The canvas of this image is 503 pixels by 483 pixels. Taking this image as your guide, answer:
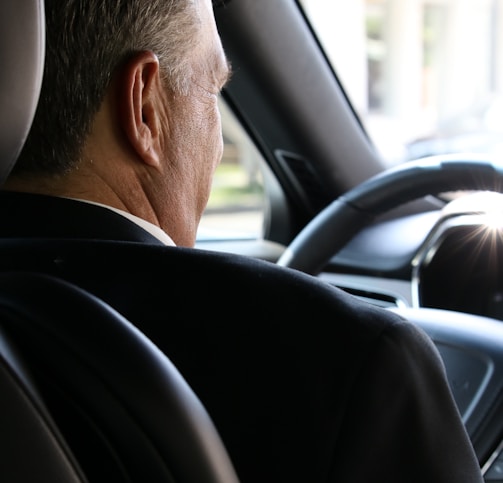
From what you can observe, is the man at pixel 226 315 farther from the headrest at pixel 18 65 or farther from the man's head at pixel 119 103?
the headrest at pixel 18 65

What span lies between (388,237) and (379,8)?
6.71m

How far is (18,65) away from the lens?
3.38ft

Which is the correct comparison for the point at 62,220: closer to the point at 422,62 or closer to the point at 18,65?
the point at 18,65

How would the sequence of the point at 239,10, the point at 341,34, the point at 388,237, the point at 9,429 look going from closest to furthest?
the point at 9,429 → the point at 239,10 → the point at 388,237 → the point at 341,34

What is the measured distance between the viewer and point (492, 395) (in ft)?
5.50

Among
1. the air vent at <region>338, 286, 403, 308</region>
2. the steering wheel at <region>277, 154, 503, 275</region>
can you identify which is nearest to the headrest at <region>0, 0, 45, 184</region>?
the steering wheel at <region>277, 154, 503, 275</region>

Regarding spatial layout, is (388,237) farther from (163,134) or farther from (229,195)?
(229,195)

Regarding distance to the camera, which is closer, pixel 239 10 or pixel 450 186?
pixel 450 186

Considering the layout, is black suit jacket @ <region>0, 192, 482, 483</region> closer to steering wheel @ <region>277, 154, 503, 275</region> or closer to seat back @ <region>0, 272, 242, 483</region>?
seat back @ <region>0, 272, 242, 483</region>

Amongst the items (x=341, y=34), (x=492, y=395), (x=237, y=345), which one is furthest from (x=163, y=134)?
(x=341, y=34)

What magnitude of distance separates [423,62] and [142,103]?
29.4 ft

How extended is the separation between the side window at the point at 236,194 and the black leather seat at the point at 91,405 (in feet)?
4.69

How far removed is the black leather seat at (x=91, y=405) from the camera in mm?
821

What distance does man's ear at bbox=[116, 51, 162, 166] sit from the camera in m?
1.30
